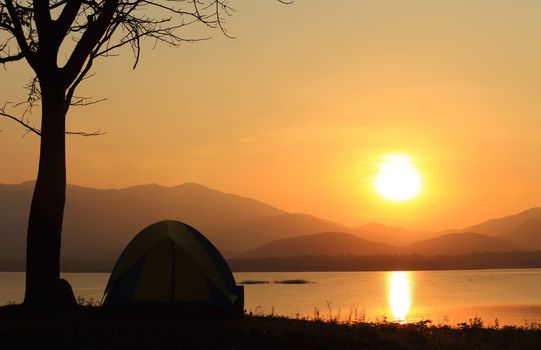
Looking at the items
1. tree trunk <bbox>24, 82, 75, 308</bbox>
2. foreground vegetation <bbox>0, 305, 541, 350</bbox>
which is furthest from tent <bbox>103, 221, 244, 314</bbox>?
tree trunk <bbox>24, 82, 75, 308</bbox>

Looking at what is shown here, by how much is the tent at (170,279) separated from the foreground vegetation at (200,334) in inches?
15.0

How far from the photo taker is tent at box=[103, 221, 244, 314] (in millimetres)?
18453

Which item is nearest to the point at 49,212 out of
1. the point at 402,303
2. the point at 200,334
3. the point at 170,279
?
the point at 170,279

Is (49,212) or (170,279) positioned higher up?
(49,212)

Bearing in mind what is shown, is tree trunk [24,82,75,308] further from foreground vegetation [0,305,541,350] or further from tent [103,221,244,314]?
tent [103,221,244,314]

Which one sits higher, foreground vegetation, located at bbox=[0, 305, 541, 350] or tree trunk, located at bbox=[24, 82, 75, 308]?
tree trunk, located at bbox=[24, 82, 75, 308]

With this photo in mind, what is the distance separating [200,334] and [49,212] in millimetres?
6545

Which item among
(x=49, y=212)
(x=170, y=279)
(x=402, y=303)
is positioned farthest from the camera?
(x=402, y=303)

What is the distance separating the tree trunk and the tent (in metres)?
1.81

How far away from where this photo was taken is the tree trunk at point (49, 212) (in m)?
19.8

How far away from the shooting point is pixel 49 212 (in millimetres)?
20312

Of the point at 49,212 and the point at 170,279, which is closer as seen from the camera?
the point at 170,279

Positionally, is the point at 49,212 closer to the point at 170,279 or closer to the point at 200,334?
the point at 170,279

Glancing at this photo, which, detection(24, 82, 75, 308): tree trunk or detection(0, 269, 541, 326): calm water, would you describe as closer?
detection(24, 82, 75, 308): tree trunk
